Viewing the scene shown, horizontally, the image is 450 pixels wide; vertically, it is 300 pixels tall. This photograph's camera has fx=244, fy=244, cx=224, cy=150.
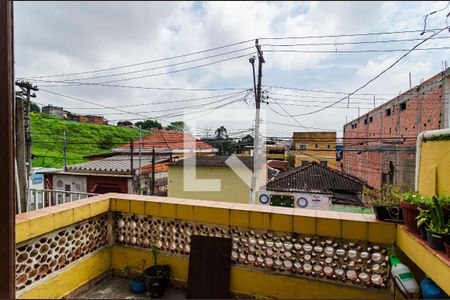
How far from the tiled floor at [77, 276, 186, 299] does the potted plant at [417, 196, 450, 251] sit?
1.73m

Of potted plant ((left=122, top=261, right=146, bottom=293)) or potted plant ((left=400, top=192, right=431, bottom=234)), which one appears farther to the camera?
potted plant ((left=122, top=261, right=146, bottom=293))

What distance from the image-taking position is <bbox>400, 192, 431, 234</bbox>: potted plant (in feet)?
4.80

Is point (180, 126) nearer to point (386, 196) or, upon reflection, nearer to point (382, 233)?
point (386, 196)

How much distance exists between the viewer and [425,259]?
4.39 feet

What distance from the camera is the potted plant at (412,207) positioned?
1.46 meters

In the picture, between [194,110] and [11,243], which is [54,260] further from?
[194,110]

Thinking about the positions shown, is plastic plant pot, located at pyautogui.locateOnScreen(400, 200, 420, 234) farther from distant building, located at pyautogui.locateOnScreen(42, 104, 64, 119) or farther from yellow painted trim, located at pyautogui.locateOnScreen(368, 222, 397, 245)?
distant building, located at pyautogui.locateOnScreen(42, 104, 64, 119)

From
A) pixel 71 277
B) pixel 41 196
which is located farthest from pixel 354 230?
pixel 41 196

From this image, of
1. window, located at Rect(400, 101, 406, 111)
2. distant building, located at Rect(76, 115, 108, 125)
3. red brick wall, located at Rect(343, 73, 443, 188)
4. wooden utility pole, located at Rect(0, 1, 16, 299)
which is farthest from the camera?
distant building, located at Rect(76, 115, 108, 125)

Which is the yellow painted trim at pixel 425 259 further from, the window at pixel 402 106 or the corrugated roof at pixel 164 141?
the corrugated roof at pixel 164 141

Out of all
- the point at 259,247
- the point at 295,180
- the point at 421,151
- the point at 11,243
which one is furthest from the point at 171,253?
the point at 295,180

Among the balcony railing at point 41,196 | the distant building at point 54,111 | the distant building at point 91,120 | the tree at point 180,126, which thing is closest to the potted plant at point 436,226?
the balcony railing at point 41,196

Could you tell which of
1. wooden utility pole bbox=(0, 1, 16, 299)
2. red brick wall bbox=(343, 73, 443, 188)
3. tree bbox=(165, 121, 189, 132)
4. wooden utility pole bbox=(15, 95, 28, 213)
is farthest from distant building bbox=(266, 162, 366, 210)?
wooden utility pole bbox=(0, 1, 16, 299)

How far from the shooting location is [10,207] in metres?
0.92
